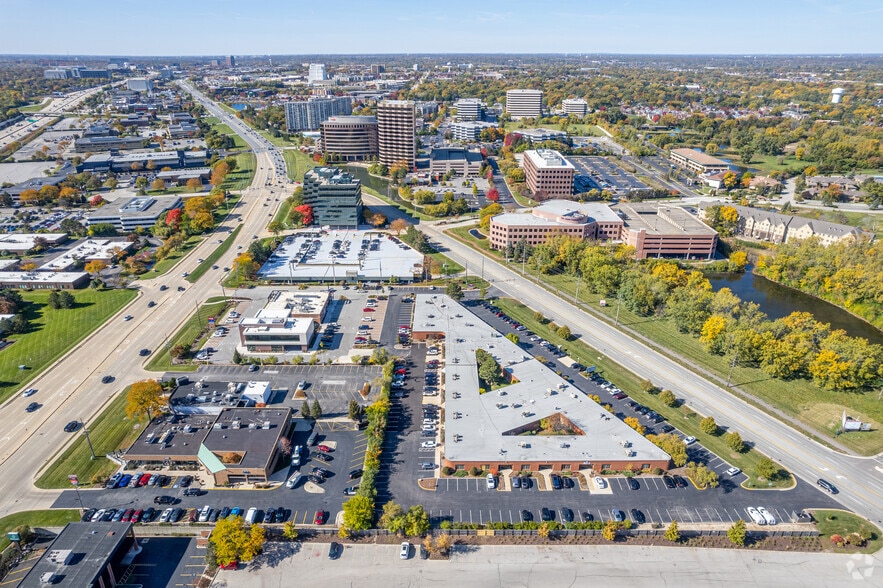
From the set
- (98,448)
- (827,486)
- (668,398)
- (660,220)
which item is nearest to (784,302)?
(660,220)

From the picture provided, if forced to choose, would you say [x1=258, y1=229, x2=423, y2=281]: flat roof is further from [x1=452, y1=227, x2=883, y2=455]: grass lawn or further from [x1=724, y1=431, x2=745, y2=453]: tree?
[x1=724, y1=431, x2=745, y2=453]: tree

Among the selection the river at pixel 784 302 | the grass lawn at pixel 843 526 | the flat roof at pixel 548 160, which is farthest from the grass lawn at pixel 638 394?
the flat roof at pixel 548 160

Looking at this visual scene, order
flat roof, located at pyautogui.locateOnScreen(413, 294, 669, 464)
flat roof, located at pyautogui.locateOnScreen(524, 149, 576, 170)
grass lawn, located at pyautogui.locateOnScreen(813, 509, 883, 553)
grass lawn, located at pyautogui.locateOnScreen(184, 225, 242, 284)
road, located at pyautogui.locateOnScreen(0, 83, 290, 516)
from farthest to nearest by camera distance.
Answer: flat roof, located at pyautogui.locateOnScreen(524, 149, 576, 170), grass lawn, located at pyautogui.locateOnScreen(184, 225, 242, 284), flat roof, located at pyautogui.locateOnScreen(413, 294, 669, 464), road, located at pyautogui.locateOnScreen(0, 83, 290, 516), grass lawn, located at pyautogui.locateOnScreen(813, 509, 883, 553)

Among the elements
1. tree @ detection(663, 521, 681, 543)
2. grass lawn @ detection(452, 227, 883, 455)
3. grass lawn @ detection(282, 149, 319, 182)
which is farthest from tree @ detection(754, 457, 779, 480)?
grass lawn @ detection(282, 149, 319, 182)

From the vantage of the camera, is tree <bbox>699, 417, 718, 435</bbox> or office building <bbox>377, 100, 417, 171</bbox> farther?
office building <bbox>377, 100, 417, 171</bbox>

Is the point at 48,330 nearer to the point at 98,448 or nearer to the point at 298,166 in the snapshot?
the point at 98,448

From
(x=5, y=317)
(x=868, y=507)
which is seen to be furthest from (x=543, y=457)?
(x=5, y=317)
